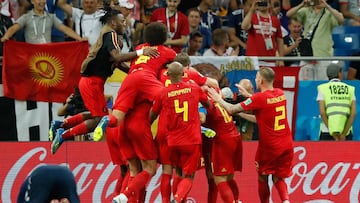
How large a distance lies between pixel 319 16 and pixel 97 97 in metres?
5.28

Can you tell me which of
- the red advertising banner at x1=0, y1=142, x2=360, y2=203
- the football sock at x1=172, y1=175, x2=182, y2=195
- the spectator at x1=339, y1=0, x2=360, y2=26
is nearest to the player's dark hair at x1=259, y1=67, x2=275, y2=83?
the football sock at x1=172, y1=175, x2=182, y2=195

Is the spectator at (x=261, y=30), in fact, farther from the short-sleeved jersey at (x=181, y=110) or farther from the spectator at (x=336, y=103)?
the short-sleeved jersey at (x=181, y=110)

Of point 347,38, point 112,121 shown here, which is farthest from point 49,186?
point 347,38

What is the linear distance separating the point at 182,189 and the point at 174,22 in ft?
16.9

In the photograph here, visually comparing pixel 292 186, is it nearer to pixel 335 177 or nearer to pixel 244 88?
pixel 335 177

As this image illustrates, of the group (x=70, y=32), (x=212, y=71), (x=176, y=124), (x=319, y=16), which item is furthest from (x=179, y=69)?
(x=319, y=16)

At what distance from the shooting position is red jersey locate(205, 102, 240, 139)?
52.0 feet

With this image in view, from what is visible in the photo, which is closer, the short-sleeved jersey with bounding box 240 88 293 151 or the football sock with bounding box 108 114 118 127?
the football sock with bounding box 108 114 118 127

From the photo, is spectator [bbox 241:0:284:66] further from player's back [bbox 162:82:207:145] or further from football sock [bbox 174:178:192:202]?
football sock [bbox 174:178:192:202]

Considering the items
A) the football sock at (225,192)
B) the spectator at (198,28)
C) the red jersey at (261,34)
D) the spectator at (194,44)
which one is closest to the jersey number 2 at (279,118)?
the football sock at (225,192)

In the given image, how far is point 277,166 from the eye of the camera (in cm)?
1593

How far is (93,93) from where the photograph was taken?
16531 millimetres

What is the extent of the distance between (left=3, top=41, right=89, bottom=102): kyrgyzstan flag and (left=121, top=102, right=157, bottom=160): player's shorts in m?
2.95

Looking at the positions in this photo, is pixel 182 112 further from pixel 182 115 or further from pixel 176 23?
pixel 176 23
